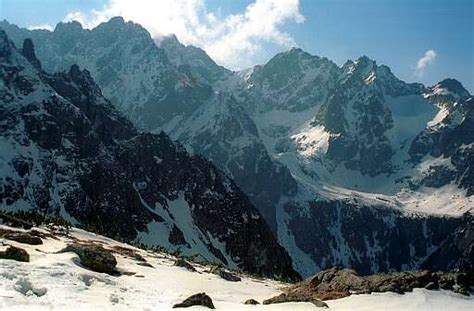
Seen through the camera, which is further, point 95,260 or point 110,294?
point 95,260

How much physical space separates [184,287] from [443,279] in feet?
51.2

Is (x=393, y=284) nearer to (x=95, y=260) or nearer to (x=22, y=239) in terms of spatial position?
(x=95, y=260)

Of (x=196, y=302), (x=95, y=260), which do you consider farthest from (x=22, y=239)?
(x=196, y=302)

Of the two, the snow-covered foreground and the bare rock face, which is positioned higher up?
the bare rock face

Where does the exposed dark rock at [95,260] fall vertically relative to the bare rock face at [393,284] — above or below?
below

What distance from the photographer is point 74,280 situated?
1156 inches

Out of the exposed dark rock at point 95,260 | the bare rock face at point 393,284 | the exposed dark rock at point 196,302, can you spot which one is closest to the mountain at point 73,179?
the exposed dark rock at point 95,260

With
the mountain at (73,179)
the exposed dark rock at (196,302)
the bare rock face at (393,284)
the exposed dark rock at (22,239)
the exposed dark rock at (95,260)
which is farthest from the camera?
the mountain at (73,179)

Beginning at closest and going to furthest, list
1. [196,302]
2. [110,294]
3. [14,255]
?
[110,294], [196,302], [14,255]

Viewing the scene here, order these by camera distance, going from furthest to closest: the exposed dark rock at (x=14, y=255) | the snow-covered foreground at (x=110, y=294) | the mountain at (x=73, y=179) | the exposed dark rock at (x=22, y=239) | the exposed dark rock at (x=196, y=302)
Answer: the mountain at (x=73, y=179)
the exposed dark rock at (x=22, y=239)
the exposed dark rock at (x=14, y=255)
the exposed dark rock at (x=196, y=302)
the snow-covered foreground at (x=110, y=294)

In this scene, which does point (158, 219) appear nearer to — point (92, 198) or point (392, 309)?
point (92, 198)

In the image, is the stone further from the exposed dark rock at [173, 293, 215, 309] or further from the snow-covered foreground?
the exposed dark rock at [173, 293, 215, 309]

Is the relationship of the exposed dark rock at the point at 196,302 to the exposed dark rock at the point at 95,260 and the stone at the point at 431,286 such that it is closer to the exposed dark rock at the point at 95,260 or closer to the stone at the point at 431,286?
the exposed dark rock at the point at 95,260

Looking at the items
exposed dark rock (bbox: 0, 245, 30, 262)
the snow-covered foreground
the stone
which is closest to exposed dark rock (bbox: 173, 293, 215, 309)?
the snow-covered foreground
